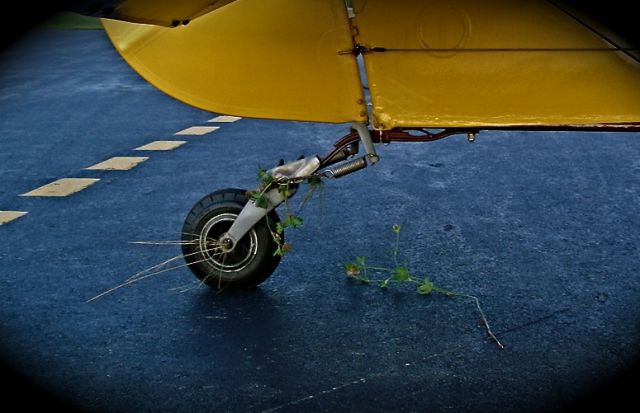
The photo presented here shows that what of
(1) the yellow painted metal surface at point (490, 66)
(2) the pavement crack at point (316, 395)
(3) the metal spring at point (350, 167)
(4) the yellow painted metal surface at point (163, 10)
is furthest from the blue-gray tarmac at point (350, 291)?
(4) the yellow painted metal surface at point (163, 10)

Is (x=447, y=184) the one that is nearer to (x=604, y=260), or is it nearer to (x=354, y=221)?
(x=354, y=221)

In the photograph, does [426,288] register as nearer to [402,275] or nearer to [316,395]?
[402,275]

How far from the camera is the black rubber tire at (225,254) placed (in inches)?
121

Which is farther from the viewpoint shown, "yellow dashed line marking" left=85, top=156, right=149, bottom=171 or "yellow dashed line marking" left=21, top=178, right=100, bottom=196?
"yellow dashed line marking" left=85, top=156, right=149, bottom=171

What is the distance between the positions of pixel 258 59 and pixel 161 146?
9.98 ft

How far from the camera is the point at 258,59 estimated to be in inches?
104

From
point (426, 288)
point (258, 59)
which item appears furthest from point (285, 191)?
point (426, 288)

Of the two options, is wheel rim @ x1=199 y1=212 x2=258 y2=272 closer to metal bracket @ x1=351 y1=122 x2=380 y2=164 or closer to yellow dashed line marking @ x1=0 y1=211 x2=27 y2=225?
metal bracket @ x1=351 y1=122 x2=380 y2=164

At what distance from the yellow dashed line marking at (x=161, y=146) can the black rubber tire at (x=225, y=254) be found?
97.1 inches

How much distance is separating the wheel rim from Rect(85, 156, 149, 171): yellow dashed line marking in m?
2.07

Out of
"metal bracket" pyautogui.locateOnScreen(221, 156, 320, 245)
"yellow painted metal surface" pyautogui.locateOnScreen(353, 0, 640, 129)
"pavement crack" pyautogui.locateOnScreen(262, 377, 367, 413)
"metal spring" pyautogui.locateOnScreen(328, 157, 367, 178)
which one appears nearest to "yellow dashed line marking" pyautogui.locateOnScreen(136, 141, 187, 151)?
"metal bracket" pyautogui.locateOnScreen(221, 156, 320, 245)

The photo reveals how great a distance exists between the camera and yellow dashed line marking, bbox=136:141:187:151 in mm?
5473

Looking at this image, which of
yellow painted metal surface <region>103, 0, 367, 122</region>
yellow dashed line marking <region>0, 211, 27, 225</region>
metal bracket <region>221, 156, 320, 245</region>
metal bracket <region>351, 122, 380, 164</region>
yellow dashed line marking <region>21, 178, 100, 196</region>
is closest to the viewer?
yellow painted metal surface <region>103, 0, 367, 122</region>

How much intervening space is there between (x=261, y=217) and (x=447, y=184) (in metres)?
1.81
